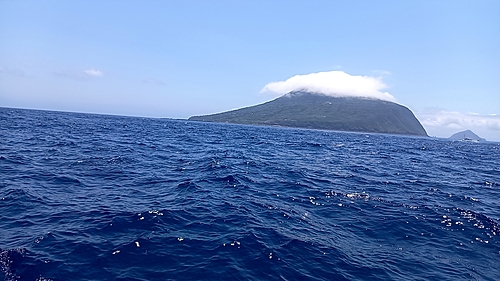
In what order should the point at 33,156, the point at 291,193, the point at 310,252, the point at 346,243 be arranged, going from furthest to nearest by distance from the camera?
the point at 33,156 → the point at 291,193 → the point at 346,243 → the point at 310,252

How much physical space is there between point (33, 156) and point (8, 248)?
773 inches

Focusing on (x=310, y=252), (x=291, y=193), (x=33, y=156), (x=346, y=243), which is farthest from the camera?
(x=33, y=156)

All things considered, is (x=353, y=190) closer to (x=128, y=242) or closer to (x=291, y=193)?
(x=291, y=193)

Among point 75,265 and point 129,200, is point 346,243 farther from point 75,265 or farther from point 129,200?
point 129,200

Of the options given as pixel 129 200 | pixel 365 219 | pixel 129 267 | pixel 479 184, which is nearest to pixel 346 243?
pixel 365 219

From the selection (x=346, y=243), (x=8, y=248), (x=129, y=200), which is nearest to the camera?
(x=8, y=248)

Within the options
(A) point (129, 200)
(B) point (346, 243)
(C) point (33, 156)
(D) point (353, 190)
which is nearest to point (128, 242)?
(A) point (129, 200)

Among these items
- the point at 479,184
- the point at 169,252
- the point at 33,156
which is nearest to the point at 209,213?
the point at 169,252

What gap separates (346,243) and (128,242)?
911cm

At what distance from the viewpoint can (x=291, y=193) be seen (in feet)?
63.6

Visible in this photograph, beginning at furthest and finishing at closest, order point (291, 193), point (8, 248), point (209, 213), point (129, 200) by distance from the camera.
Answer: point (291, 193)
point (129, 200)
point (209, 213)
point (8, 248)

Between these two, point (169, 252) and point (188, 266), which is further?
point (169, 252)

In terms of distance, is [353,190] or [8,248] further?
[353,190]

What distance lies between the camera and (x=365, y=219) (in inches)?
595
